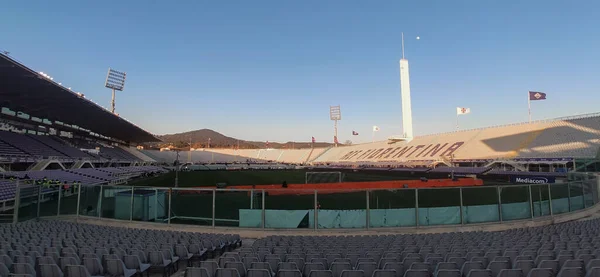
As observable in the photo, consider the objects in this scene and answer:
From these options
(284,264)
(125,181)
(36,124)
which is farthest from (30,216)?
(36,124)

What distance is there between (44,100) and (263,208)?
4082cm

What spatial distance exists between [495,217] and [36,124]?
202 ft

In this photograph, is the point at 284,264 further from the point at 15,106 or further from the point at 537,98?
the point at 537,98

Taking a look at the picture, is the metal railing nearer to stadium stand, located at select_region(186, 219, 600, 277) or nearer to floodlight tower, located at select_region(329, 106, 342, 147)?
stadium stand, located at select_region(186, 219, 600, 277)

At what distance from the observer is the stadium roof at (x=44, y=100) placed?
28844 mm

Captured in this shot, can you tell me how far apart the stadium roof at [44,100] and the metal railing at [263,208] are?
1731 cm

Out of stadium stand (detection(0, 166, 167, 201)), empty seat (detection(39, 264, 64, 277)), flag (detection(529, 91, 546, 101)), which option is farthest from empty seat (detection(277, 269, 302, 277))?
flag (detection(529, 91, 546, 101))

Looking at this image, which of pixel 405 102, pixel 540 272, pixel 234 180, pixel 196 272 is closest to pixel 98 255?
pixel 196 272

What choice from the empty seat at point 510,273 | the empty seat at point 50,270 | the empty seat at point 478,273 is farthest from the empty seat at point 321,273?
the empty seat at point 50,270

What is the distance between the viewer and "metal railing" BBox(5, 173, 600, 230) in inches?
Result: 502

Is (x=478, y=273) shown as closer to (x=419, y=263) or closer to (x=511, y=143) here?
(x=419, y=263)

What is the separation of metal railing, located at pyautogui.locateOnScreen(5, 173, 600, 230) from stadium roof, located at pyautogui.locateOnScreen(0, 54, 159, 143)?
17.3 metres

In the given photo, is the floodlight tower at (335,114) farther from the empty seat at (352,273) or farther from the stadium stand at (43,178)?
the empty seat at (352,273)

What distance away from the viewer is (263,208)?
12.7 meters
